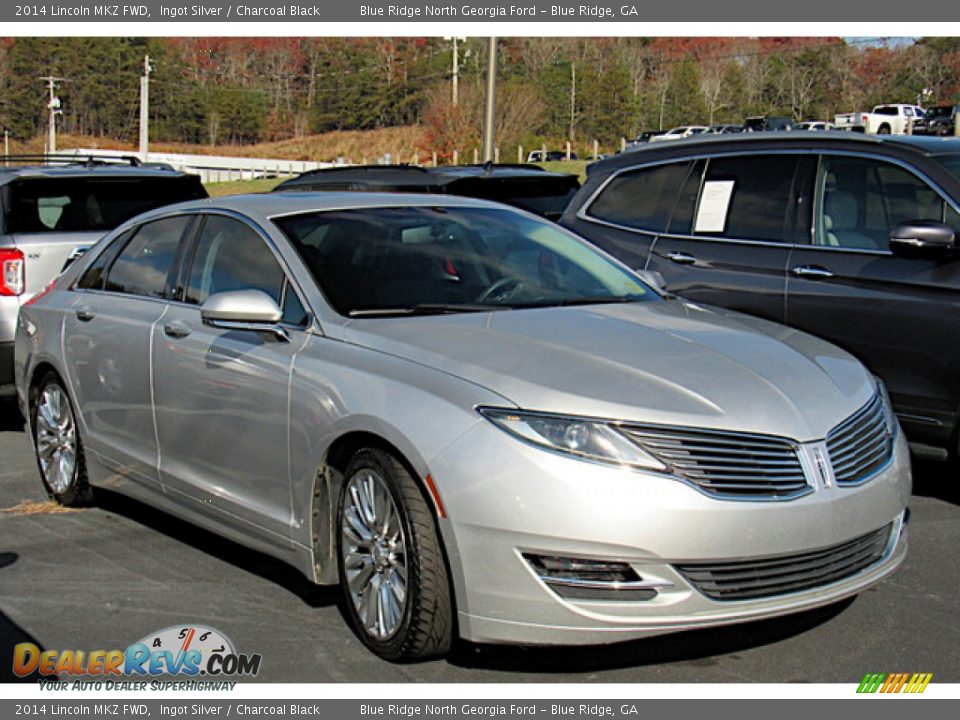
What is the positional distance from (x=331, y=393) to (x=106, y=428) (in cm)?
205

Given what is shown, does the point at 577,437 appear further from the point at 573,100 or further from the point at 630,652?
the point at 573,100

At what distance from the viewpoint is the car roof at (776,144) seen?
6.84 m

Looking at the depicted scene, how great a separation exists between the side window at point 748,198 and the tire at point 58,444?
12.3 ft

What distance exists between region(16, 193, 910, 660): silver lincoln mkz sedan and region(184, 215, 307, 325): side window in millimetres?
14

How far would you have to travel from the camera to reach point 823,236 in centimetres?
703

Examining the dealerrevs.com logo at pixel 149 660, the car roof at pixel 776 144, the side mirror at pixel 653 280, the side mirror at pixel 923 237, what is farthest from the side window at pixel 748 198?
the dealerrevs.com logo at pixel 149 660

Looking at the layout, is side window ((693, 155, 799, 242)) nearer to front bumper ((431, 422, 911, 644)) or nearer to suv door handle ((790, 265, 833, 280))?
suv door handle ((790, 265, 833, 280))

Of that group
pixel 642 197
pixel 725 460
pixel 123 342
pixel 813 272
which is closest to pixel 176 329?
pixel 123 342

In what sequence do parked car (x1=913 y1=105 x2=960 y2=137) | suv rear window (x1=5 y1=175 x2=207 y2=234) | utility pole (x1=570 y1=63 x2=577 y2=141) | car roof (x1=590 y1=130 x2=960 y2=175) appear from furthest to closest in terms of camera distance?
utility pole (x1=570 y1=63 x2=577 y2=141)
parked car (x1=913 y1=105 x2=960 y2=137)
suv rear window (x1=5 y1=175 x2=207 y2=234)
car roof (x1=590 y1=130 x2=960 y2=175)

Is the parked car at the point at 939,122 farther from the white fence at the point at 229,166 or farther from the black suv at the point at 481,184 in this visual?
the black suv at the point at 481,184

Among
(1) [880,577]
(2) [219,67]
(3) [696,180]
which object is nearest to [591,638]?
(1) [880,577]

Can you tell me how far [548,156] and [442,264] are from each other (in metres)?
60.4

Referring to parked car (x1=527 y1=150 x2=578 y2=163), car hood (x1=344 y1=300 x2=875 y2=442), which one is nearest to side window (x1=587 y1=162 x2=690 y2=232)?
car hood (x1=344 y1=300 x2=875 y2=442)

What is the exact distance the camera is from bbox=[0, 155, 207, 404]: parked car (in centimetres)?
881
